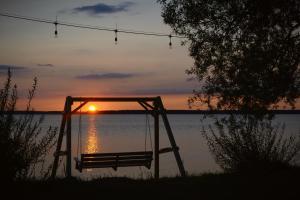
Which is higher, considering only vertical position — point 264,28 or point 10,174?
point 264,28

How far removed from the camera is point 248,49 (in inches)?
445

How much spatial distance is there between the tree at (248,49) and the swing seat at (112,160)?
115 inches

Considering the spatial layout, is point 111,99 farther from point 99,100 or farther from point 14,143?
point 14,143

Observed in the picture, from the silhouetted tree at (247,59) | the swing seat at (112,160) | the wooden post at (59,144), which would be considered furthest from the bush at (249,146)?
the wooden post at (59,144)

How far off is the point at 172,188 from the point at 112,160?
3705 millimetres

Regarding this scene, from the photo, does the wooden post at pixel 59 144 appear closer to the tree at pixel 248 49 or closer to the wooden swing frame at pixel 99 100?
the wooden swing frame at pixel 99 100

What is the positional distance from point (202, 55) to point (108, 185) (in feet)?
15.4

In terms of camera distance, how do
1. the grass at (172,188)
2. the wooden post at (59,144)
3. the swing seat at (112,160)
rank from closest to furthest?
the grass at (172,188) → the wooden post at (59,144) → the swing seat at (112,160)

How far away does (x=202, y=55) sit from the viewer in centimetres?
1238

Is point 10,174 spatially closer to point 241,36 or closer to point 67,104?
point 67,104

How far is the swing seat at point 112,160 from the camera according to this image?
12938 mm

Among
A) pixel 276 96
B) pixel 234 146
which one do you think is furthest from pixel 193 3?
pixel 234 146

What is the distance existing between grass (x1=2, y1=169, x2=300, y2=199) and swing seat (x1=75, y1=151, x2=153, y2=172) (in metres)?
1.78

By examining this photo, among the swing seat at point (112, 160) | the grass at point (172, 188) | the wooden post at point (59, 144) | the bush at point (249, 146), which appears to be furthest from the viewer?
the swing seat at point (112, 160)
